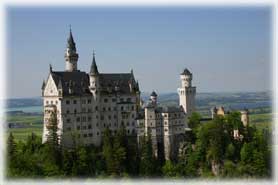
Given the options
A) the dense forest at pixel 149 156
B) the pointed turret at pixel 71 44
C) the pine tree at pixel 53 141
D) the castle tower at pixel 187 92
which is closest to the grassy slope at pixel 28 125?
the dense forest at pixel 149 156

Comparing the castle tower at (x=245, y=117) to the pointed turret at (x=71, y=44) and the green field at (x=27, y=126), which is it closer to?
the pointed turret at (x=71, y=44)

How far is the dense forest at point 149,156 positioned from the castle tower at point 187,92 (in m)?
1.59

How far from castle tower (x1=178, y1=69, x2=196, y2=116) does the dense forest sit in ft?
5.20

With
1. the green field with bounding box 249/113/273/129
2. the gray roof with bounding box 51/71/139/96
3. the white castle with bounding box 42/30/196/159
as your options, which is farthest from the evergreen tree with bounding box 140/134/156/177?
the green field with bounding box 249/113/273/129

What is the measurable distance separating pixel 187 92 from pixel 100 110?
18.4 feet

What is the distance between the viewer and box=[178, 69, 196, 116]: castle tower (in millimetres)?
30312

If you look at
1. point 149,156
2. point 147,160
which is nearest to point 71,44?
point 149,156

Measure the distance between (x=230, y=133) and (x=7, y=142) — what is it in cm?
1035

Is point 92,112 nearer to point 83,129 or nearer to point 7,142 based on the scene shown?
point 83,129

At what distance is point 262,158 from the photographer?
86.3ft

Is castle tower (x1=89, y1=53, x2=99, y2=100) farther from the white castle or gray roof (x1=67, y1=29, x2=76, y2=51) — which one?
gray roof (x1=67, y1=29, x2=76, y2=51)

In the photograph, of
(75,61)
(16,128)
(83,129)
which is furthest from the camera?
(16,128)

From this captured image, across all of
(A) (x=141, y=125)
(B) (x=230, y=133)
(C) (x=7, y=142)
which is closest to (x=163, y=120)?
(A) (x=141, y=125)

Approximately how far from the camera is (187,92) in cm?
3036
